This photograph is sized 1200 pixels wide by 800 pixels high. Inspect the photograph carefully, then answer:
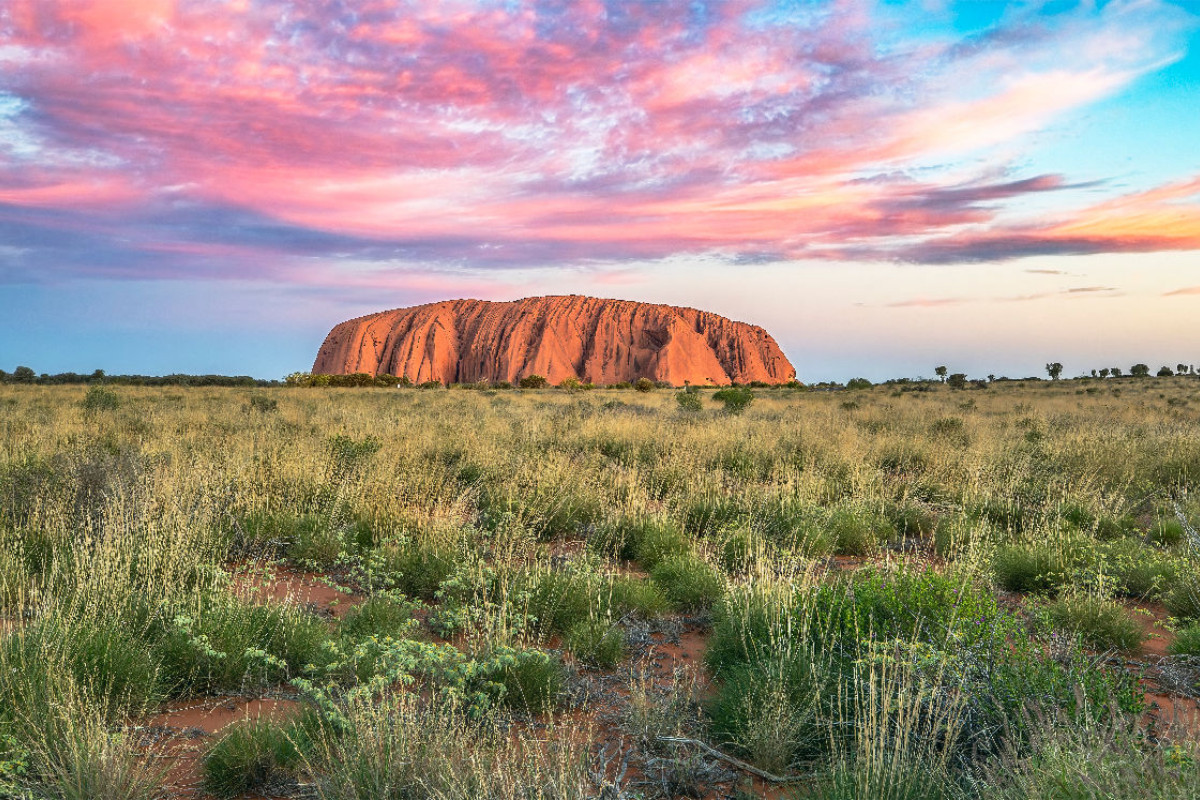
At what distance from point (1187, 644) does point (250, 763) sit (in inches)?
230

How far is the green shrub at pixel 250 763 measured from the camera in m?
3.07

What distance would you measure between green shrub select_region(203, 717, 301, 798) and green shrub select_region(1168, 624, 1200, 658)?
5.56 m

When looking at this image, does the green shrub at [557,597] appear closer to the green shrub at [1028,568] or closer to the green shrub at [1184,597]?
the green shrub at [1028,568]

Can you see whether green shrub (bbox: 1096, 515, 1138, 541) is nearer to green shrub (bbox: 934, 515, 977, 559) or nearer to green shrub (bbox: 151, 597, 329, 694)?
green shrub (bbox: 934, 515, 977, 559)

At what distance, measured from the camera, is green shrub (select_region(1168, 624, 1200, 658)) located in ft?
14.4

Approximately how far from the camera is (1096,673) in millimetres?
3184

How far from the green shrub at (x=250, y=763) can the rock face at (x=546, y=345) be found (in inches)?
4922

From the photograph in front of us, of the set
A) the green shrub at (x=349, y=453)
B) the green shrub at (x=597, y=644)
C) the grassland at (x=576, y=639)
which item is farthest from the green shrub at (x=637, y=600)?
the green shrub at (x=349, y=453)

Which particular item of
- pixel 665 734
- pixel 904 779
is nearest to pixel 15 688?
pixel 665 734

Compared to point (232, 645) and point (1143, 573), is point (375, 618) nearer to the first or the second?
point (232, 645)

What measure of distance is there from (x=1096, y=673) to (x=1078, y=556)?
3.85 meters

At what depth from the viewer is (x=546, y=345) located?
137m

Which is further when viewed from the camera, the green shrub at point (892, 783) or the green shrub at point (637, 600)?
the green shrub at point (637, 600)

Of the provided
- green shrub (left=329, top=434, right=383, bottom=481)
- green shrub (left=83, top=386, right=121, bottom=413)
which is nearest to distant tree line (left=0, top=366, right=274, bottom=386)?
green shrub (left=83, top=386, right=121, bottom=413)
